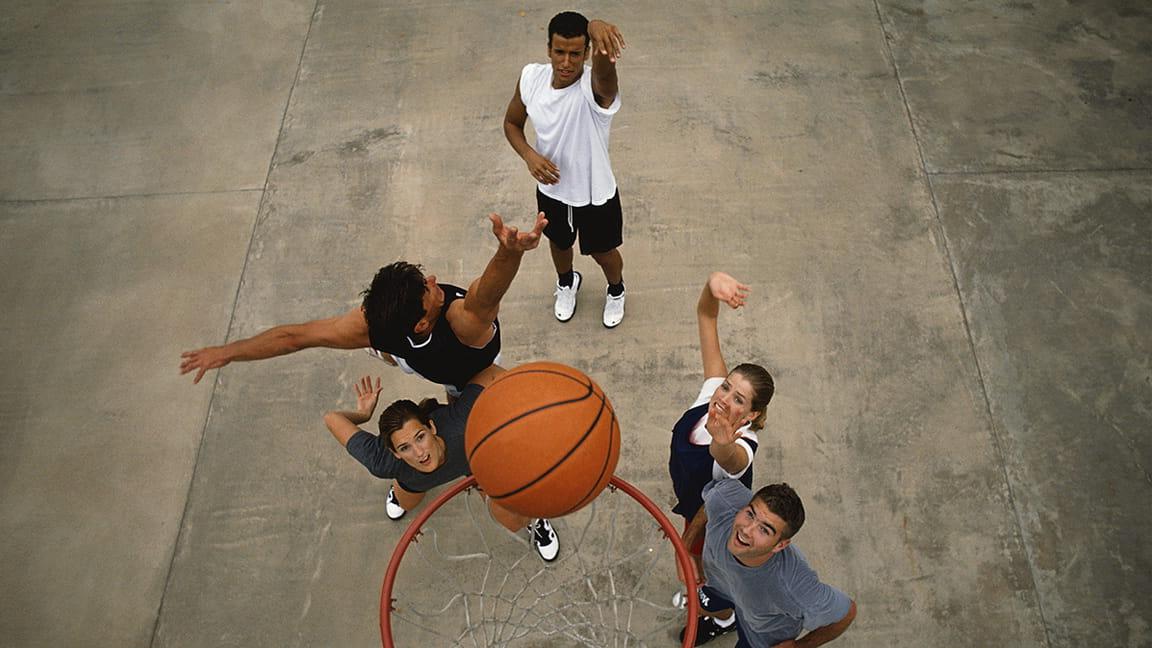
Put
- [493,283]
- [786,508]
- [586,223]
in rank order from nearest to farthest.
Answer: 1. [786,508]
2. [493,283]
3. [586,223]

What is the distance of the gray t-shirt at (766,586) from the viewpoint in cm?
254

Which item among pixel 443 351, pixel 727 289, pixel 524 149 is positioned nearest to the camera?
pixel 727 289

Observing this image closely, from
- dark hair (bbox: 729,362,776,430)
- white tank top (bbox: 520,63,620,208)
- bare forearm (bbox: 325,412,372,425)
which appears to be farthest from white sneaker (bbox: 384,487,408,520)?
dark hair (bbox: 729,362,776,430)

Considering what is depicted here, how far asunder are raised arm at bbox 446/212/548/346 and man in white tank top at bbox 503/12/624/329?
2.08 ft

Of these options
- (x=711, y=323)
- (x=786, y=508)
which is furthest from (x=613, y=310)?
(x=786, y=508)

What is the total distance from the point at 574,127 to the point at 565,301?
119 cm

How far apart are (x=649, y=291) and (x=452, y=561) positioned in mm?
1729

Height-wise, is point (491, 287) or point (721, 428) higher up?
point (491, 287)

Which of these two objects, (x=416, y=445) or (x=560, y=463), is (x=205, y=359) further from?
(x=560, y=463)

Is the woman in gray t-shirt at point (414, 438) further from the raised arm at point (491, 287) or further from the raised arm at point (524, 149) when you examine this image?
the raised arm at point (524, 149)

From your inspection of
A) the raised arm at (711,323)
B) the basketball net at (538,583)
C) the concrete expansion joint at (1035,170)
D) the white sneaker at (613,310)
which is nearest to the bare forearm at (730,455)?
the raised arm at (711,323)

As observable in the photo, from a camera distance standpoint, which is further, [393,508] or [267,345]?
[393,508]

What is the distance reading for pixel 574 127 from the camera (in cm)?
321

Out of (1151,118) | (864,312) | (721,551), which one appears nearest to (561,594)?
(721,551)
